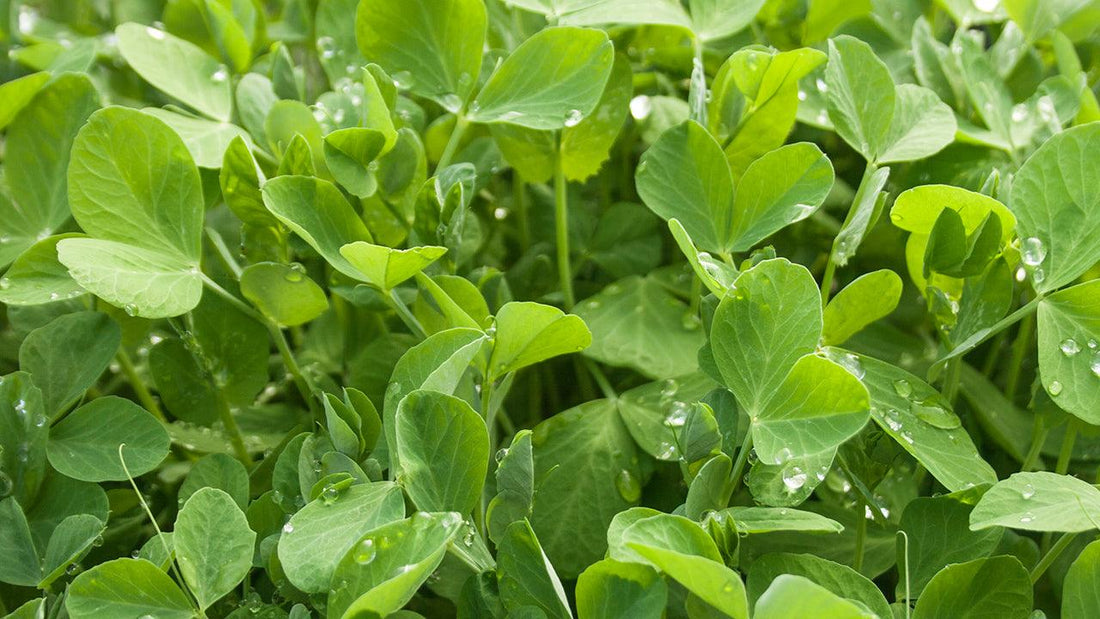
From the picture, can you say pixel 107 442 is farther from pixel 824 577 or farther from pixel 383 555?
pixel 824 577

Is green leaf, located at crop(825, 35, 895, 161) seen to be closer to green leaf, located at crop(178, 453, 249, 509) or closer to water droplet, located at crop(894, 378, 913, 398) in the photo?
water droplet, located at crop(894, 378, 913, 398)

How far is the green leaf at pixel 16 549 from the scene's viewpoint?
18.4 inches

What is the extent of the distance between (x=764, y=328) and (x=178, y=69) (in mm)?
411

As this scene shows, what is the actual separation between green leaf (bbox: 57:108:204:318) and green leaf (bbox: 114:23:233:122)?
109 mm

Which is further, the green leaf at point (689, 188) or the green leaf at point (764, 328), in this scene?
the green leaf at point (689, 188)

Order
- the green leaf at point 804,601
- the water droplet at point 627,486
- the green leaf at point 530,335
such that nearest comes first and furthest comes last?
the green leaf at point 804,601, the green leaf at point 530,335, the water droplet at point 627,486

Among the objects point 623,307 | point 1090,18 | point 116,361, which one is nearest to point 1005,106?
point 1090,18

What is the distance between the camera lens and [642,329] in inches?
22.4

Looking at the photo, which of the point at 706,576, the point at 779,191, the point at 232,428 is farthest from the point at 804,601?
the point at 232,428

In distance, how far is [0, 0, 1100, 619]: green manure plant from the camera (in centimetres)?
41

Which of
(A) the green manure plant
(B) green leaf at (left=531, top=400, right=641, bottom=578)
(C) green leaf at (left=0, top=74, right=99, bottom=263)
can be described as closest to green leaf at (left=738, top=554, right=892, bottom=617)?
(A) the green manure plant

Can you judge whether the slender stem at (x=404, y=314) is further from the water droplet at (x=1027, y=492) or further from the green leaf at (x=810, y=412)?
the water droplet at (x=1027, y=492)

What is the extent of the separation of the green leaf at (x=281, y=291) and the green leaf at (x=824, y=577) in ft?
0.86

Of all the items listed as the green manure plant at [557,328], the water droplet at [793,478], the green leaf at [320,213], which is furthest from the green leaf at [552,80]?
the water droplet at [793,478]
